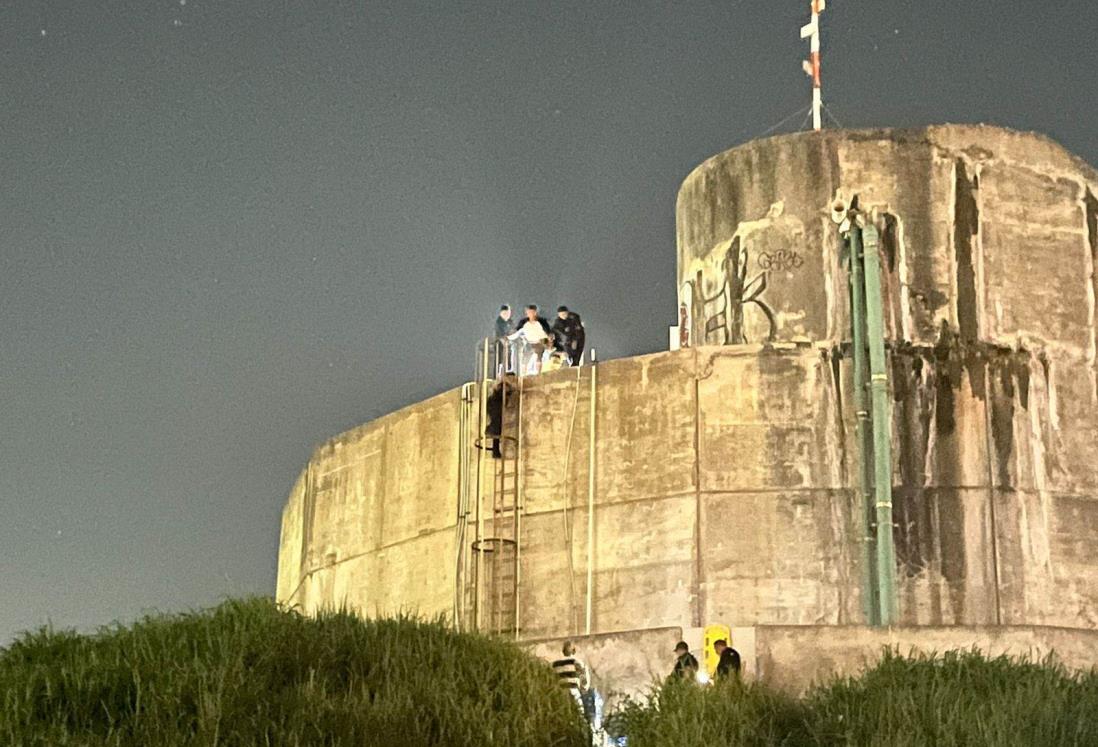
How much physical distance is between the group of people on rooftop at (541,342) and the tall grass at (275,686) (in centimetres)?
664

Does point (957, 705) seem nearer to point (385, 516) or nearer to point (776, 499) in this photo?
point (776, 499)

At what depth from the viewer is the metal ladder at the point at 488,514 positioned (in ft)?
65.6

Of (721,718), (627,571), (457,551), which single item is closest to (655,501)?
(627,571)

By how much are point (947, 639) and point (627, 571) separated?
3.90m

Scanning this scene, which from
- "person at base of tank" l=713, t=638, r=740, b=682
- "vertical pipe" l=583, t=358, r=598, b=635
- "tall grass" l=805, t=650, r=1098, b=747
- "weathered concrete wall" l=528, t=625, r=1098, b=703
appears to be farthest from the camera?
"vertical pipe" l=583, t=358, r=598, b=635

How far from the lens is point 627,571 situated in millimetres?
19531

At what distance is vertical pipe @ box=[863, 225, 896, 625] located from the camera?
18.8m

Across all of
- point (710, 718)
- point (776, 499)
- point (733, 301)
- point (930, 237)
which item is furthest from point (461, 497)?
point (710, 718)

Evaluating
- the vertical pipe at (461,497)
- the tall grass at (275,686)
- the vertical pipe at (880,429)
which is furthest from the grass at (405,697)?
the vertical pipe at (461,497)

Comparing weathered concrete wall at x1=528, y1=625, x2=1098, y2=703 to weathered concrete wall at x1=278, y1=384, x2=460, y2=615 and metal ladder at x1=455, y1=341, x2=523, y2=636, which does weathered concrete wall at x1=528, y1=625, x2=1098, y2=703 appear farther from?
weathered concrete wall at x1=278, y1=384, x2=460, y2=615

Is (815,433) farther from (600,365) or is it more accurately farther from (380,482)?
(380,482)

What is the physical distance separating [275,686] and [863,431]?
806 cm

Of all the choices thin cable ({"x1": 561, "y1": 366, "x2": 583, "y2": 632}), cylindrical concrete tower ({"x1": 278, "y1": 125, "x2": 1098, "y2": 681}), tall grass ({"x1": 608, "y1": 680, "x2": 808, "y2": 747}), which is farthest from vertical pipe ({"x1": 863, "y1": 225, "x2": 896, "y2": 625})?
tall grass ({"x1": 608, "y1": 680, "x2": 808, "y2": 747})

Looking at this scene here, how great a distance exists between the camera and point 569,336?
70.8ft
